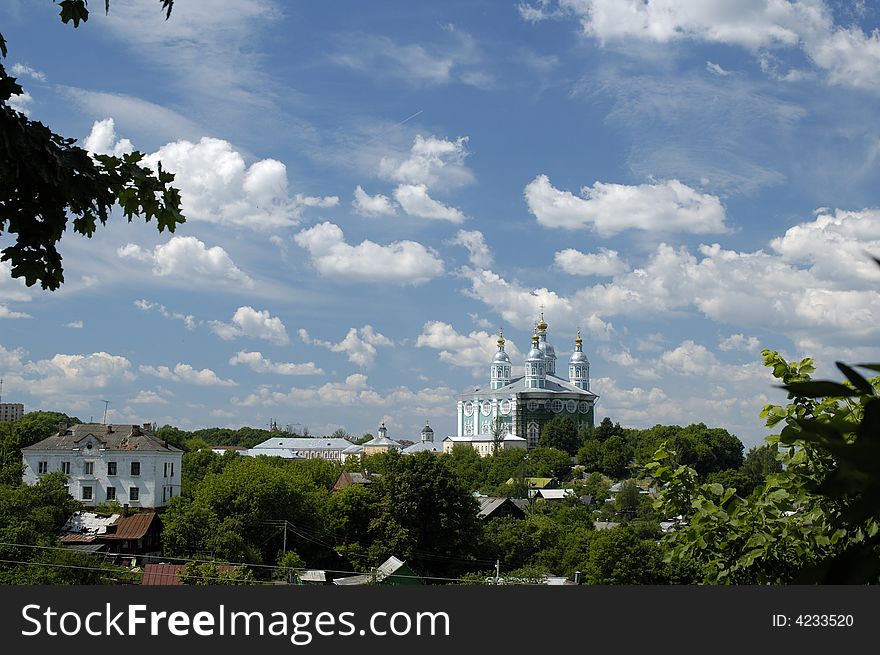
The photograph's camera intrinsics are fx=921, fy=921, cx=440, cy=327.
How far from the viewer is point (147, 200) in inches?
185

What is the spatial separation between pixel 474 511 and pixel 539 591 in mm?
36483

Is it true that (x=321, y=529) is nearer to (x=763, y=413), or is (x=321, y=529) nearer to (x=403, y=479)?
(x=403, y=479)

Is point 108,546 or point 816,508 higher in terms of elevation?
point 816,508

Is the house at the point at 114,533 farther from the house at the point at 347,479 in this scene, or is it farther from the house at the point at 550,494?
the house at the point at 550,494

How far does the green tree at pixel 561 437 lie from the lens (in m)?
115

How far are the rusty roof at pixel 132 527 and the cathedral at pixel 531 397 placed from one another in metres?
90.4

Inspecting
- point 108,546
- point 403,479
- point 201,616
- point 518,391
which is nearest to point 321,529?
point 403,479

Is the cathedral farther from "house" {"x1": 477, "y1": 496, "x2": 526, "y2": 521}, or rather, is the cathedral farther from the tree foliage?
the tree foliage

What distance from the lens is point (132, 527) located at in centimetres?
3791

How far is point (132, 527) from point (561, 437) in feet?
269

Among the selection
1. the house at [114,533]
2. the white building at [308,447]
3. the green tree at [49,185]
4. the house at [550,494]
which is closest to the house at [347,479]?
the house at [550,494]

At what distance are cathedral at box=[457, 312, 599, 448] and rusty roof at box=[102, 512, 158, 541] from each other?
9043cm

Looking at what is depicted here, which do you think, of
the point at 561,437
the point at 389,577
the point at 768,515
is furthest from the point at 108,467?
the point at 561,437

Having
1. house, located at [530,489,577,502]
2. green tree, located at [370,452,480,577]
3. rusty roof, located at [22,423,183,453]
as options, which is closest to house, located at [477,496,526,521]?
green tree, located at [370,452,480,577]
